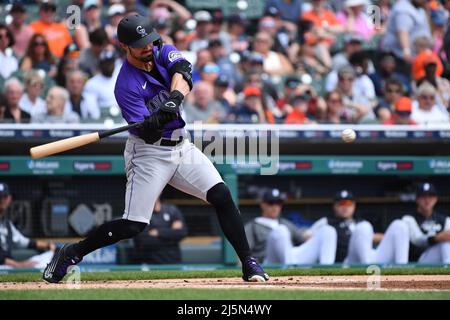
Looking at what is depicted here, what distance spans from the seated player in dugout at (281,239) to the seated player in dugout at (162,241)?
633mm

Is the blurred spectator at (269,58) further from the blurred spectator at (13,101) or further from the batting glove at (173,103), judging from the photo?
the batting glove at (173,103)

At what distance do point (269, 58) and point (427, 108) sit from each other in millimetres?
2067

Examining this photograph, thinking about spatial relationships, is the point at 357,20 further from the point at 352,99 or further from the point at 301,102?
the point at 301,102

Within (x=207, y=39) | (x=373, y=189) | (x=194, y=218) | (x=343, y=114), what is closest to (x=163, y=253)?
(x=194, y=218)

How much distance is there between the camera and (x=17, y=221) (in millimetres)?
8438

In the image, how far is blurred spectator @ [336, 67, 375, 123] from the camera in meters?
10.3

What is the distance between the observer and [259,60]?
10.9 meters

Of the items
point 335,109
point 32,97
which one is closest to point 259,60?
point 335,109

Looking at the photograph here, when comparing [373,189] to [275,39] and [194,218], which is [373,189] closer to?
[194,218]

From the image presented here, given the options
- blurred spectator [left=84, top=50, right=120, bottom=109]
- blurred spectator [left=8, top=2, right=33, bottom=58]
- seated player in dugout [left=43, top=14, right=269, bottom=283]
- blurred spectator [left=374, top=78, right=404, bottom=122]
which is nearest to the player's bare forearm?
seated player in dugout [left=43, top=14, right=269, bottom=283]

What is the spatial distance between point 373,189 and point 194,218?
1719 millimetres

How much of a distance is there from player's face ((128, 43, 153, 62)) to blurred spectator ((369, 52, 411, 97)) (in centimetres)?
578
